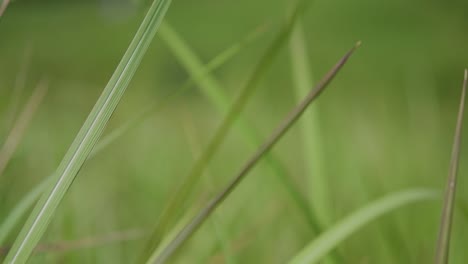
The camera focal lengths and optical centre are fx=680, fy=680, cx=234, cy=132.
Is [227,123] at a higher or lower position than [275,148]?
lower

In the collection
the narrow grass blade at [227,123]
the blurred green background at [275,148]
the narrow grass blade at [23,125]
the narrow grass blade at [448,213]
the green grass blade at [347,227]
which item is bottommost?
the narrow grass blade at [448,213]

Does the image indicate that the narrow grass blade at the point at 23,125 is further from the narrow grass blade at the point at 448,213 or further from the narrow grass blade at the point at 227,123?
the narrow grass blade at the point at 448,213

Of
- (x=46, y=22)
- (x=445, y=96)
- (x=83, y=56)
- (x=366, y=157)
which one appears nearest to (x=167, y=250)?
(x=366, y=157)

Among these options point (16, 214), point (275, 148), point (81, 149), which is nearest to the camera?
point (81, 149)

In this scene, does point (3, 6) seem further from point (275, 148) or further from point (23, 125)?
point (275, 148)

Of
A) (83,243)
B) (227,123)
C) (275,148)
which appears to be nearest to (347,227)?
(227,123)

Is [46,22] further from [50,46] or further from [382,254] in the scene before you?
[382,254]

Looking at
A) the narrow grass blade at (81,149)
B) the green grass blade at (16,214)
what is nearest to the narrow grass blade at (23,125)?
the green grass blade at (16,214)
